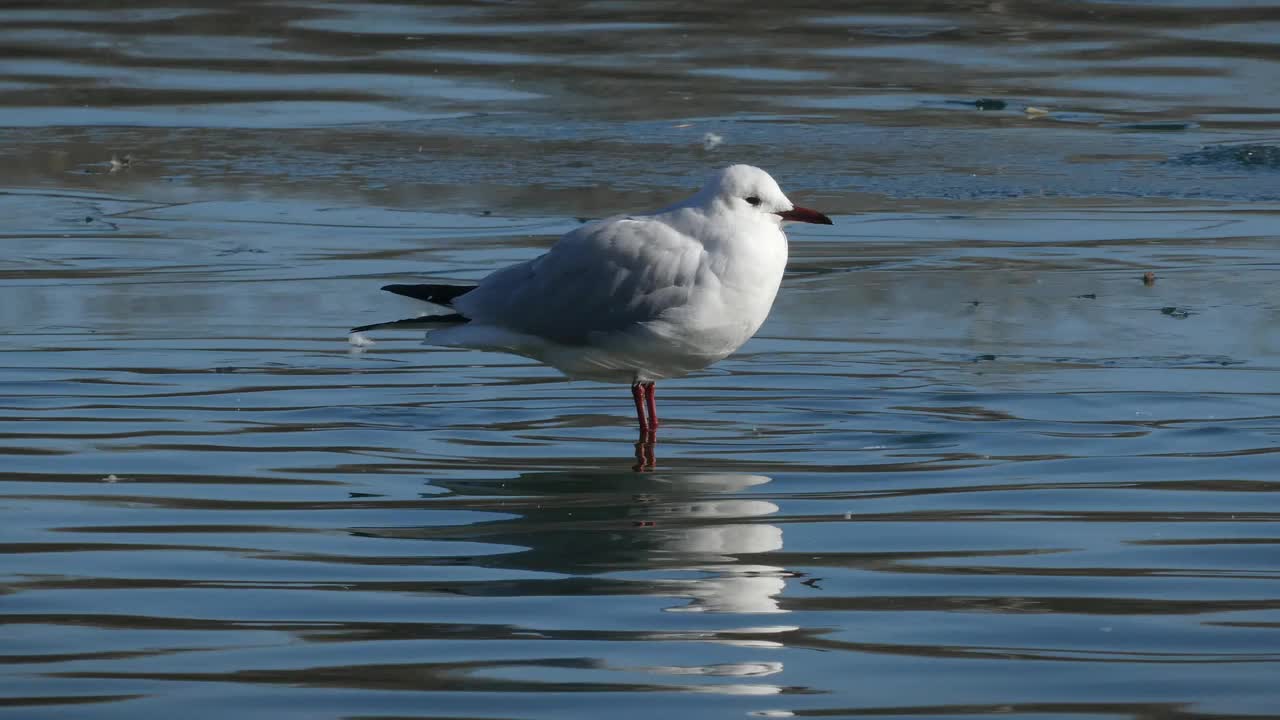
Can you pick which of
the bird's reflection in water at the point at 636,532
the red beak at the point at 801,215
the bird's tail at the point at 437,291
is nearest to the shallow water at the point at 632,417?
the bird's reflection in water at the point at 636,532

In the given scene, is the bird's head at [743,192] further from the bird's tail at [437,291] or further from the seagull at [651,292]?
the bird's tail at [437,291]

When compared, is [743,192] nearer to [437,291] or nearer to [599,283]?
[599,283]

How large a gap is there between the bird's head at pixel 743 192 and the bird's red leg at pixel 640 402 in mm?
696

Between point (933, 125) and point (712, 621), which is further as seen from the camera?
point (933, 125)

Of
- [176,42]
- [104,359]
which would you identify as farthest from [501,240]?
[176,42]

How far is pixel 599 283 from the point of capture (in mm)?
7020

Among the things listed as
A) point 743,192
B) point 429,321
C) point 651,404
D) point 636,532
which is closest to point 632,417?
point 651,404

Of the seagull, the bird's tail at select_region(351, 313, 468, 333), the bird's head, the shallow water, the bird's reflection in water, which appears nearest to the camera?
the shallow water

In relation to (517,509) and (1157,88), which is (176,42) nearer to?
(1157,88)

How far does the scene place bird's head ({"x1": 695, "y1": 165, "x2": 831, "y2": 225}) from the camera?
6961 millimetres

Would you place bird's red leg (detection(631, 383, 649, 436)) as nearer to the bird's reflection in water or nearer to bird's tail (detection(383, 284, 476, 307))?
the bird's reflection in water

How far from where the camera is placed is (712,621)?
15.0 feet

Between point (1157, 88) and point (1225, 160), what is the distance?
3.08 m

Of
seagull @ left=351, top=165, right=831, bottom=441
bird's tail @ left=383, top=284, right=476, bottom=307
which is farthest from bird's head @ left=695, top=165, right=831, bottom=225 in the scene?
bird's tail @ left=383, top=284, right=476, bottom=307
